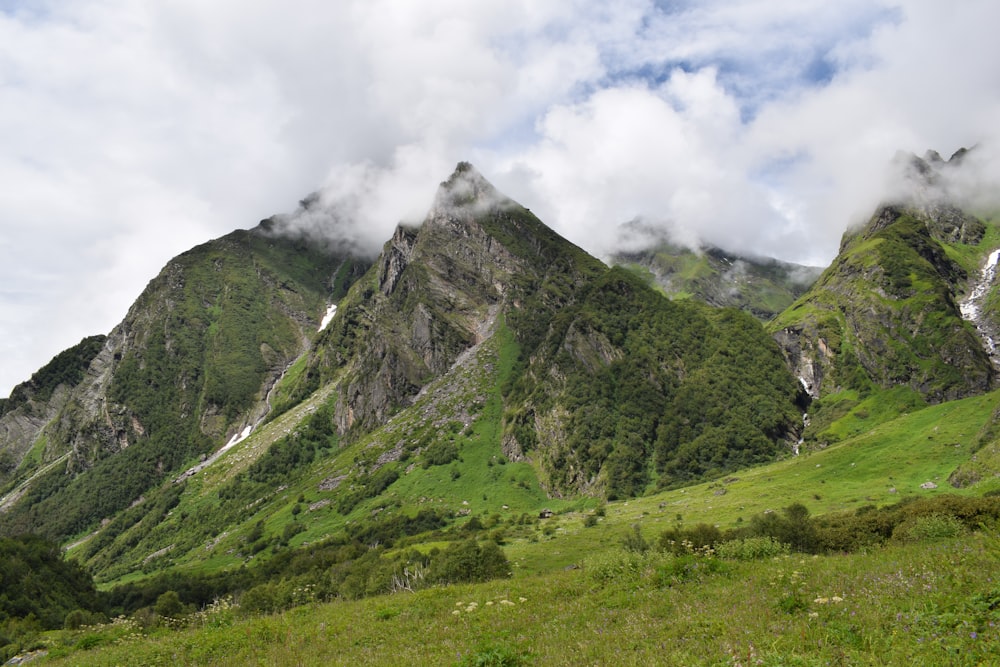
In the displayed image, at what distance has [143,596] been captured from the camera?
156 m

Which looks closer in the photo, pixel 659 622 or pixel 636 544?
pixel 659 622

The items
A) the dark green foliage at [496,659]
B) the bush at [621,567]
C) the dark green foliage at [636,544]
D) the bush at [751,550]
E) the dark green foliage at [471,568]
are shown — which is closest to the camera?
the dark green foliage at [496,659]

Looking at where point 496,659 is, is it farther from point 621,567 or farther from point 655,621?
point 621,567

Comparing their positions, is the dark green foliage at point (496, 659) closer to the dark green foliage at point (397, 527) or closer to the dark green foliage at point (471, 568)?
the dark green foliage at point (471, 568)

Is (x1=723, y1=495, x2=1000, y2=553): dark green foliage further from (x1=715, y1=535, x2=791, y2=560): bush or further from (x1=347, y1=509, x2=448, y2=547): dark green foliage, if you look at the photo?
(x1=347, y1=509, x2=448, y2=547): dark green foliage

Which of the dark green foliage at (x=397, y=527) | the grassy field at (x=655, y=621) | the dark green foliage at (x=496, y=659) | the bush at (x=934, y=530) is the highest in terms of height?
the dark green foliage at (x=496, y=659)

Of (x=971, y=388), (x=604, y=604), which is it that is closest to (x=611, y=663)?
(x=604, y=604)

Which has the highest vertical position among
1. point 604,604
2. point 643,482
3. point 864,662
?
point 864,662

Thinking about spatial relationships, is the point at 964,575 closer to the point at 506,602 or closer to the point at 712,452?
the point at 506,602

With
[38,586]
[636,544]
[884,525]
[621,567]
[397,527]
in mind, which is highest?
[621,567]

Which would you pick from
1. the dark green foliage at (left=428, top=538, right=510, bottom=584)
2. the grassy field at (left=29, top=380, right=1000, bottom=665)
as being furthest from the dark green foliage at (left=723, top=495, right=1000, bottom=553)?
the dark green foliage at (left=428, top=538, right=510, bottom=584)

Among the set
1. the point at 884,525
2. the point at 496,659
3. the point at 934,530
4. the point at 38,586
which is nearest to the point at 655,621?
the point at 496,659

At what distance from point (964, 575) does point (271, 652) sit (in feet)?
68.2

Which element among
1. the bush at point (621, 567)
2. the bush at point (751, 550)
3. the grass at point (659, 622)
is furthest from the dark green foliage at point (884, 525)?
the grass at point (659, 622)
